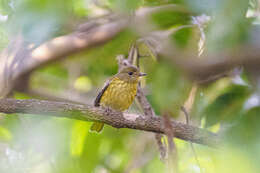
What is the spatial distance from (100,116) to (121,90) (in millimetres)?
1491

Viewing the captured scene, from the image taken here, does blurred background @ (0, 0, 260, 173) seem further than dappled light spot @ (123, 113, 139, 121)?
No

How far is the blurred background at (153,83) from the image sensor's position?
A: 2.61ft

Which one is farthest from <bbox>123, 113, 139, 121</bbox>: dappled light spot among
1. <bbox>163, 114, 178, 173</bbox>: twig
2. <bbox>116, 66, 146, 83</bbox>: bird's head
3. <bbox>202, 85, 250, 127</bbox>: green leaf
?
<bbox>163, 114, 178, 173</bbox>: twig

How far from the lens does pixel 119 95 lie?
436cm

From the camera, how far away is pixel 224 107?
2148 millimetres

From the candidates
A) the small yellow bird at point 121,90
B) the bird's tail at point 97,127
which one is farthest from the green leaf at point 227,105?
the small yellow bird at point 121,90

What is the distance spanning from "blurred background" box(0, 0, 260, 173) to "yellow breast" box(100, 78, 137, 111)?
0.69ft

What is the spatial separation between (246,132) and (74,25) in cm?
292

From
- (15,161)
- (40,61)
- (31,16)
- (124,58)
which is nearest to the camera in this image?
(31,16)

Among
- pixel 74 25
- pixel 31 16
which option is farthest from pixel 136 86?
pixel 31 16

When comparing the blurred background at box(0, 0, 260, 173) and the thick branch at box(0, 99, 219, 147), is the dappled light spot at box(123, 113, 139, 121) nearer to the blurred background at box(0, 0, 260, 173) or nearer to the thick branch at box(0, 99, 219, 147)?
the thick branch at box(0, 99, 219, 147)

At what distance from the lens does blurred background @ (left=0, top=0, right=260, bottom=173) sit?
79cm

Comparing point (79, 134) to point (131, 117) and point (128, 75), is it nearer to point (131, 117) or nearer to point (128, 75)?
point (131, 117)

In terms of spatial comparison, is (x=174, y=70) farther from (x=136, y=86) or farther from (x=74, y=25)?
(x=136, y=86)
